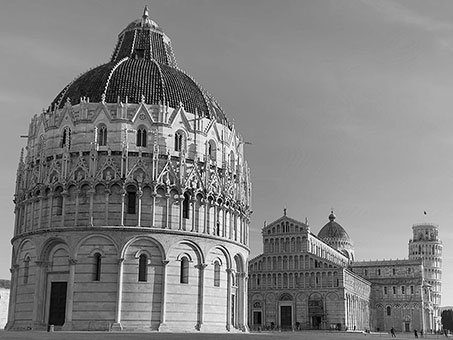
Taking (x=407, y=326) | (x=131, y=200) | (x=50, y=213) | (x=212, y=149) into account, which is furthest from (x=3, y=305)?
(x=407, y=326)

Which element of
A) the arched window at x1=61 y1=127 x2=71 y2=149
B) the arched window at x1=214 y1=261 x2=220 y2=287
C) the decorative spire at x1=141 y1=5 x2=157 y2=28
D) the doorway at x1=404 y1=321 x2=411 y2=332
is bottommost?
the doorway at x1=404 y1=321 x2=411 y2=332

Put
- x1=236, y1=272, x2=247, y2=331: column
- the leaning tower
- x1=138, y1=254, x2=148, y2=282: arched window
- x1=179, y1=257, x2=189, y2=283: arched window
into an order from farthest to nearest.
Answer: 1. the leaning tower
2. x1=236, y1=272, x2=247, y2=331: column
3. x1=179, y1=257, x2=189, y2=283: arched window
4. x1=138, y1=254, x2=148, y2=282: arched window

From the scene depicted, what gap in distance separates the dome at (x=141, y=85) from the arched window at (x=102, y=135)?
270 centimetres

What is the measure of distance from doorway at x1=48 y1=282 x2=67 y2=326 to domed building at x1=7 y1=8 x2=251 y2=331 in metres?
0.08

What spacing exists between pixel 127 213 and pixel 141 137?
21.9ft

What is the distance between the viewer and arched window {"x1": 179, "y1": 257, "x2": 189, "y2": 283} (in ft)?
169

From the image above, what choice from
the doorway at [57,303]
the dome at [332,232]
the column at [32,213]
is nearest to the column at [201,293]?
the doorway at [57,303]

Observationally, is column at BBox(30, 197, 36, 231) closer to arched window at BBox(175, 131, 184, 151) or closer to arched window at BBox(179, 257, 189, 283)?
arched window at BBox(175, 131, 184, 151)

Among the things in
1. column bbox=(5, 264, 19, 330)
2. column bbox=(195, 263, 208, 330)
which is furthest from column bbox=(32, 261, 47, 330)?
column bbox=(195, 263, 208, 330)

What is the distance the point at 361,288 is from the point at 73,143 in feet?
291

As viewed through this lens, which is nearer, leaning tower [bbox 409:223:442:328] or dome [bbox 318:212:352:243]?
dome [bbox 318:212:352:243]

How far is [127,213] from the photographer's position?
5103 centimetres

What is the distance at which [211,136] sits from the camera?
→ 57.0m

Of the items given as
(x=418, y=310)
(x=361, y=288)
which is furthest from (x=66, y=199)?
(x=418, y=310)
